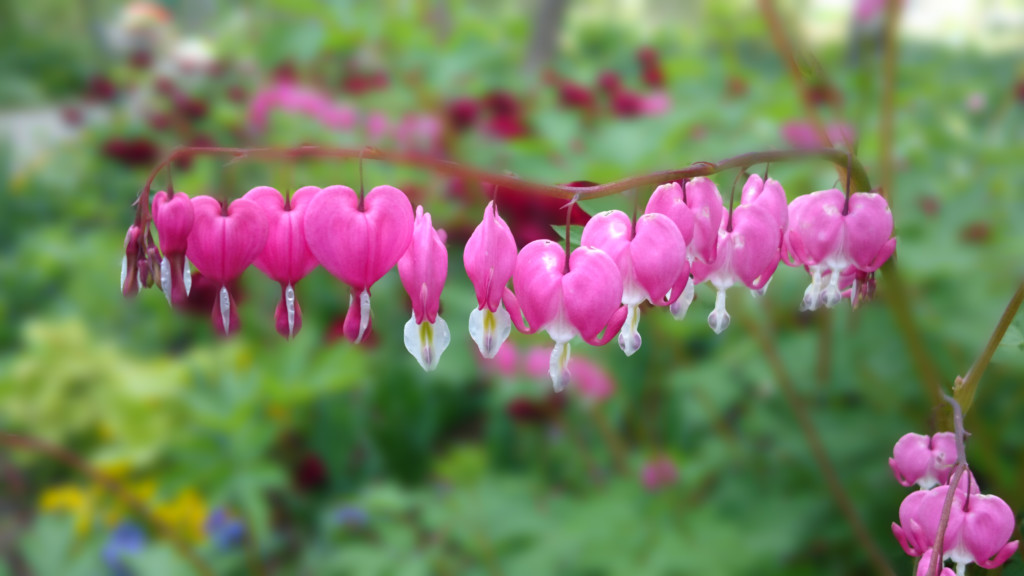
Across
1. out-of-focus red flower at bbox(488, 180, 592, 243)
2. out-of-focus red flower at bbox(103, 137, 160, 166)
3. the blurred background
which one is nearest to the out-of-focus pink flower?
the blurred background

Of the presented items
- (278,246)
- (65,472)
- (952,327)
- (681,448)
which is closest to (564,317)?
(278,246)

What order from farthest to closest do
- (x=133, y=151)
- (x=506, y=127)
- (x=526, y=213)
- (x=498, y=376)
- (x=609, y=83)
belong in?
(x=133, y=151) < (x=609, y=83) < (x=506, y=127) < (x=498, y=376) < (x=526, y=213)

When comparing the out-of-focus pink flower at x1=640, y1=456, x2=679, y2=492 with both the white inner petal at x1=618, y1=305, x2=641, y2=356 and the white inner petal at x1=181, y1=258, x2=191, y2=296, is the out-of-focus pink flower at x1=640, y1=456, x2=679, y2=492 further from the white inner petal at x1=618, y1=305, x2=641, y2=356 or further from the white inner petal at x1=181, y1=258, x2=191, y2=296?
the white inner petal at x1=181, y1=258, x2=191, y2=296

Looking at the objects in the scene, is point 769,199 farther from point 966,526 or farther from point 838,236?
point 966,526

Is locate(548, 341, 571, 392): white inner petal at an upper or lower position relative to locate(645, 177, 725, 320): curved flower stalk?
lower

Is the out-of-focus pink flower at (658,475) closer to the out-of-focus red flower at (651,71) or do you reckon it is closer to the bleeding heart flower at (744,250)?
the bleeding heart flower at (744,250)

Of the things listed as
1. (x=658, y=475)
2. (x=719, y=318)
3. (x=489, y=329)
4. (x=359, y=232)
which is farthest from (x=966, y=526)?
(x=658, y=475)
